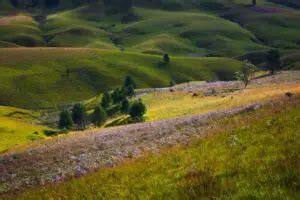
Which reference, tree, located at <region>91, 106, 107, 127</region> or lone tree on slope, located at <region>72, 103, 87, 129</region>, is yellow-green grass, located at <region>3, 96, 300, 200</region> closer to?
tree, located at <region>91, 106, 107, 127</region>

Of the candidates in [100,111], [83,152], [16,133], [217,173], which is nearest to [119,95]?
[100,111]

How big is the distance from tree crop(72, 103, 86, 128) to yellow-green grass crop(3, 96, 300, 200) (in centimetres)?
11576

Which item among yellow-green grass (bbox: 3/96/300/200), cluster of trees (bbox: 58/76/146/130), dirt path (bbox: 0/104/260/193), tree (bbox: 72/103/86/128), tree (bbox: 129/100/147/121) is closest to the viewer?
yellow-green grass (bbox: 3/96/300/200)

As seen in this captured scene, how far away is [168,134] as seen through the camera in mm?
36562

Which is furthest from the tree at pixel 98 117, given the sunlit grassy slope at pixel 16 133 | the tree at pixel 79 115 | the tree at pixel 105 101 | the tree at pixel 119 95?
the tree at pixel 105 101

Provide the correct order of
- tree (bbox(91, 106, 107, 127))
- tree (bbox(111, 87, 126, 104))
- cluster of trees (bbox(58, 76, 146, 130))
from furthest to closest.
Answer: tree (bbox(111, 87, 126, 104)), cluster of trees (bbox(58, 76, 146, 130)), tree (bbox(91, 106, 107, 127))

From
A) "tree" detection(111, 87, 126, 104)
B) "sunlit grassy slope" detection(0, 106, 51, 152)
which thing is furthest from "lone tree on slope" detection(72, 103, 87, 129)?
"tree" detection(111, 87, 126, 104)

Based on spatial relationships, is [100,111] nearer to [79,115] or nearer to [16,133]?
[79,115]

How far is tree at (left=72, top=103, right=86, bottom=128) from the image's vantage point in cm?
13350

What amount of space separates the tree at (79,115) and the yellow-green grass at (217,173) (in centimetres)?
11576

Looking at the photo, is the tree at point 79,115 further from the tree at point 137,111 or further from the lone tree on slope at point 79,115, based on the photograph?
the tree at point 137,111

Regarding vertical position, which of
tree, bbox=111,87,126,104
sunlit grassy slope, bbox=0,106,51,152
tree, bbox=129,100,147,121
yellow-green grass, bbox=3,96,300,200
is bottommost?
sunlit grassy slope, bbox=0,106,51,152

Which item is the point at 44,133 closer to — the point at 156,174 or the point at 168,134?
the point at 168,134

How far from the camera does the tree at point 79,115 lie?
133500 mm
